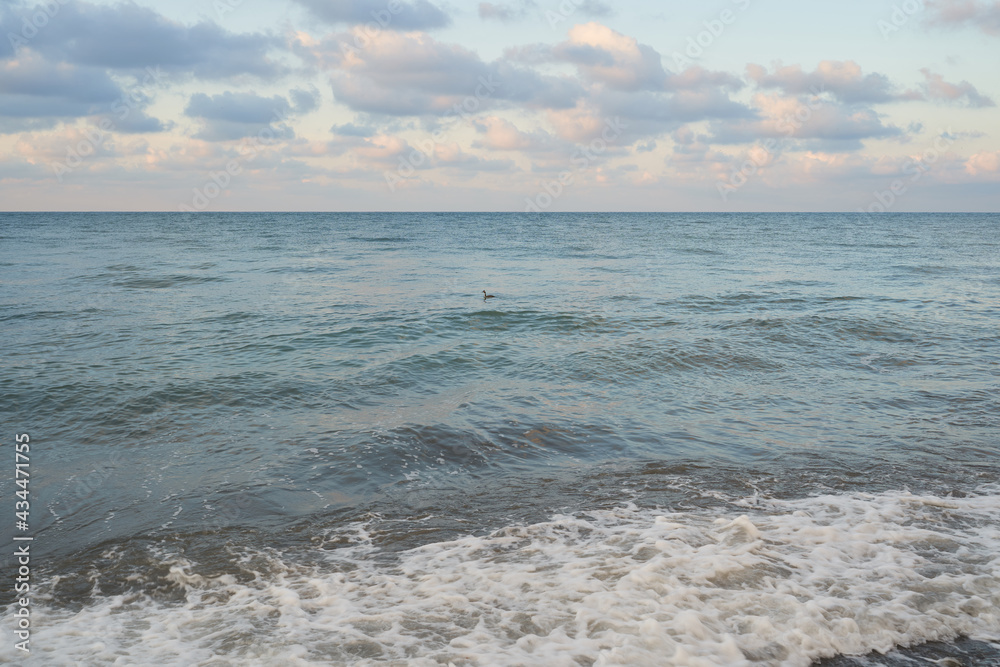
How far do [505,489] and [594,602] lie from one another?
8.38 feet

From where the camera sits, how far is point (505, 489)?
7512 mm

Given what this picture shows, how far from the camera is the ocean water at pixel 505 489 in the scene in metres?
4.77

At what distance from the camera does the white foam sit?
454 centimetres

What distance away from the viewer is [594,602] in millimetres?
5078

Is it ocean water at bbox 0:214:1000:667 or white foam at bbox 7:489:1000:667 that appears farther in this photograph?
ocean water at bbox 0:214:1000:667

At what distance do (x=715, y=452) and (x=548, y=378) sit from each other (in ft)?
14.0

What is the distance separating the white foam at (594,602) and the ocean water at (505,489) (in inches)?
1.0

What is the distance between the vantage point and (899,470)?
307 inches

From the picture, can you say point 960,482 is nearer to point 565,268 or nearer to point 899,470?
point 899,470

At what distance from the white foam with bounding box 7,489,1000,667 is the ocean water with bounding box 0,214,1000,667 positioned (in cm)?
2

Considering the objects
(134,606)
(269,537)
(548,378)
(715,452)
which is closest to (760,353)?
(548,378)

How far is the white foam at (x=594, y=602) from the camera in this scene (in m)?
4.54

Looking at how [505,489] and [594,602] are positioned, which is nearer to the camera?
[594,602]

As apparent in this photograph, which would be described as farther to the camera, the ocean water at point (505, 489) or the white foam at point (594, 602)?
the ocean water at point (505, 489)
